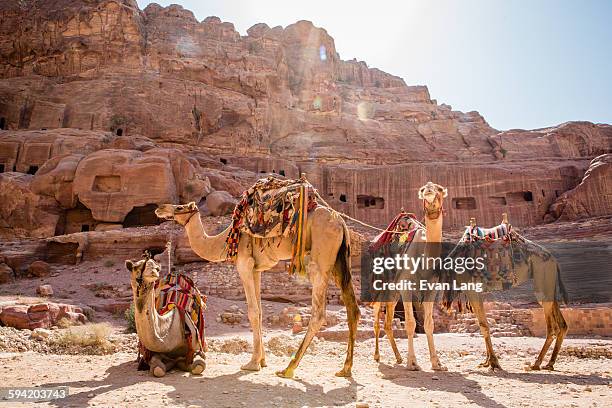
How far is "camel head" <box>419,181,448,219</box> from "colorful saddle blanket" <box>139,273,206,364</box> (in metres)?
3.88

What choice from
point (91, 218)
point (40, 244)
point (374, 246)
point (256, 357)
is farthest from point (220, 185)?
point (256, 357)

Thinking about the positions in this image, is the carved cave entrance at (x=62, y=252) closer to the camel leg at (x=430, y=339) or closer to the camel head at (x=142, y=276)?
the camel head at (x=142, y=276)

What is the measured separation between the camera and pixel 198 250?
23.6 ft

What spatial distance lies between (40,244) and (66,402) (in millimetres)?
20227

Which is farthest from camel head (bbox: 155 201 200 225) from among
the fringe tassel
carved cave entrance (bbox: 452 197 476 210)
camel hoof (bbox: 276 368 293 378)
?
carved cave entrance (bbox: 452 197 476 210)

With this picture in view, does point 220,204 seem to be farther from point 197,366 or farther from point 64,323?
point 197,366

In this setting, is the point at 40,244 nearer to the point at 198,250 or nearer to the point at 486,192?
the point at 198,250

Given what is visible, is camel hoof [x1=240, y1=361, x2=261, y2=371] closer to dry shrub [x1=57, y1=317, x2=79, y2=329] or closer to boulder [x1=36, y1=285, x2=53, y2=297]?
dry shrub [x1=57, y1=317, x2=79, y2=329]

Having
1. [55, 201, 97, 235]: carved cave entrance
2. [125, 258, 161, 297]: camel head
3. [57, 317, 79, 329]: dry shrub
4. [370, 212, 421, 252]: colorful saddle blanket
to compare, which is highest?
[55, 201, 97, 235]: carved cave entrance

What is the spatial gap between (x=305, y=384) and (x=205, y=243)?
2776 millimetres

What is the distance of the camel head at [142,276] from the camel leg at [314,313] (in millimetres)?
2072

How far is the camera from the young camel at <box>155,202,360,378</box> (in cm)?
634

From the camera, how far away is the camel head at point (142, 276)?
569cm

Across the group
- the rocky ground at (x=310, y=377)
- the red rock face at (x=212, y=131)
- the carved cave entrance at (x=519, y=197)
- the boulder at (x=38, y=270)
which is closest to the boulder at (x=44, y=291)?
the boulder at (x=38, y=270)
